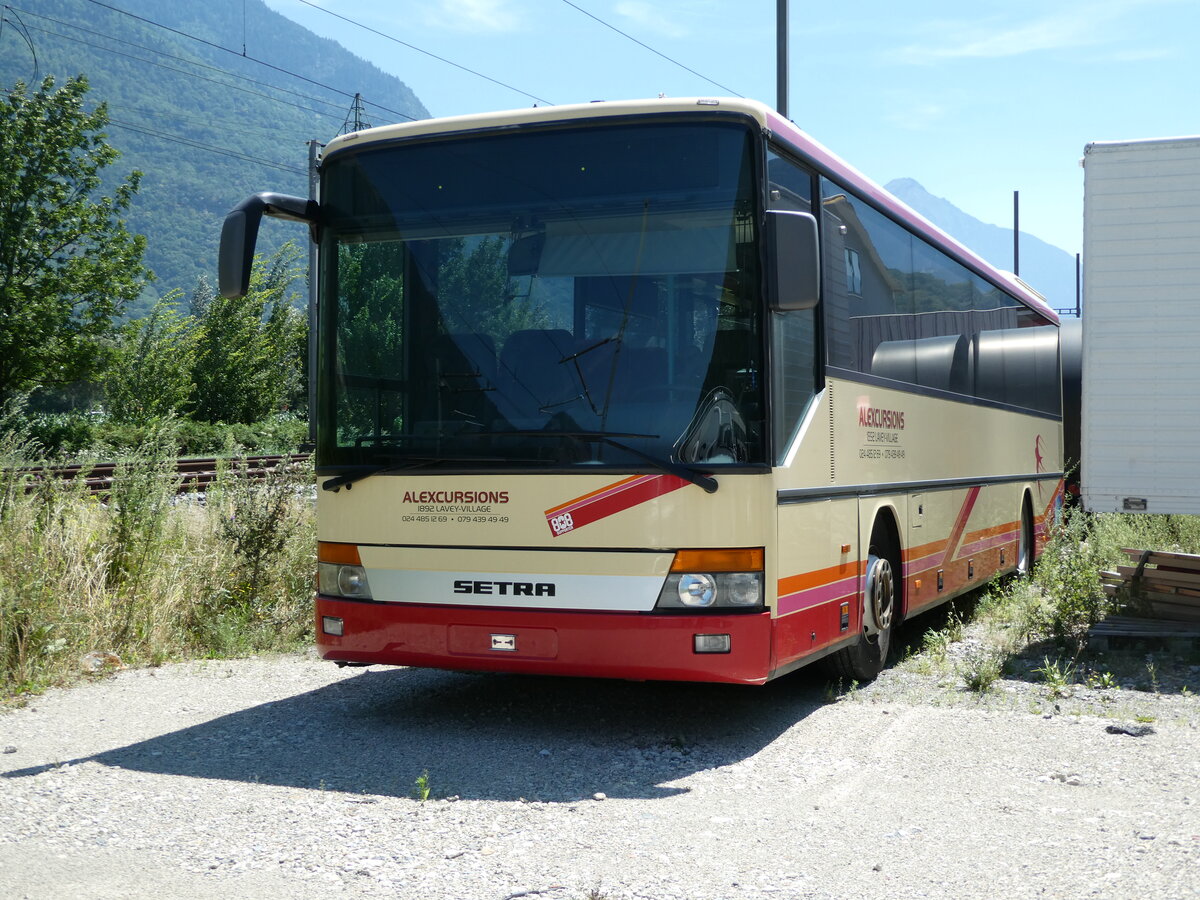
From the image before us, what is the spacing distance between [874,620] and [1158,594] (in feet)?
10.1

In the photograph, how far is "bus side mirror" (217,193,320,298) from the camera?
6.90m

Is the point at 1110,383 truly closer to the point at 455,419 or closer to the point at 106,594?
the point at 455,419

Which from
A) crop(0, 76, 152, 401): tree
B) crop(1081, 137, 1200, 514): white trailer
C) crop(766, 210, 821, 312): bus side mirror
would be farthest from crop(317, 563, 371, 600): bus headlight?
crop(0, 76, 152, 401): tree

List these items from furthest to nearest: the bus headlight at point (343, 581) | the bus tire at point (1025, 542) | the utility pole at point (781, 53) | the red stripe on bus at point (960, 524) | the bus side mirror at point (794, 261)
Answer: the utility pole at point (781, 53)
the bus tire at point (1025, 542)
the red stripe on bus at point (960, 524)
the bus headlight at point (343, 581)
the bus side mirror at point (794, 261)

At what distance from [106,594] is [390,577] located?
3452 millimetres

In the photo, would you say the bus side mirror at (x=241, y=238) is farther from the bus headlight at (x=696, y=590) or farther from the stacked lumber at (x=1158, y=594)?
the stacked lumber at (x=1158, y=594)

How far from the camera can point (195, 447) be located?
126ft

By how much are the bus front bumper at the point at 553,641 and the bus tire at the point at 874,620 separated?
1883 mm

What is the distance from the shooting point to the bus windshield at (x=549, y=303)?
656 cm

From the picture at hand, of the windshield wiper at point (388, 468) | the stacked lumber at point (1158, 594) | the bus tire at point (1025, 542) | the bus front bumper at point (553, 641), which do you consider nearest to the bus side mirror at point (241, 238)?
the windshield wiper at point (388, 468)

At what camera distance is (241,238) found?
696 cm

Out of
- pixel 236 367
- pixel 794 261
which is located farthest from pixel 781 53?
pixel 236 367

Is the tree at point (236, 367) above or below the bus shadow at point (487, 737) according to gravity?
above

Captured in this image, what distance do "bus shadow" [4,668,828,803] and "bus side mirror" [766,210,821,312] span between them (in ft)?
7.77
